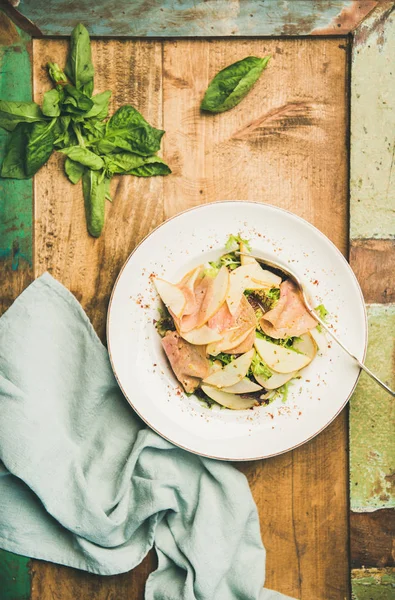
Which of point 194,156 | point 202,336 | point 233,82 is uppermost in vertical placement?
point 233,82

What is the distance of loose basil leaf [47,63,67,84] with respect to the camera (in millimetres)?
1717

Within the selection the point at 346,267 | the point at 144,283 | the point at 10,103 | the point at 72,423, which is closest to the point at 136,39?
the point at 10,103

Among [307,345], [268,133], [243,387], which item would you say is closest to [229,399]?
[243,387]

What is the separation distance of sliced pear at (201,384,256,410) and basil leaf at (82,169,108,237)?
63 cm

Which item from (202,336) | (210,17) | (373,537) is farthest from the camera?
(373,537)

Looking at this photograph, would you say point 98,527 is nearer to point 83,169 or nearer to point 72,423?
point 72,423

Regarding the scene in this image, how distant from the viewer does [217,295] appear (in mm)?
1652

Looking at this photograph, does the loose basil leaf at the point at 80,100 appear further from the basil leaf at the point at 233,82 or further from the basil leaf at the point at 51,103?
the basil leaf at the point at 233,82

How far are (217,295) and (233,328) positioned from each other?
4.5 inches

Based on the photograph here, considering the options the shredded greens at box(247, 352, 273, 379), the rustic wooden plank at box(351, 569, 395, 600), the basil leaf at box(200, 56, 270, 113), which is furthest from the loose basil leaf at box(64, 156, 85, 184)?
the rustic wooden plank at box(351, 569, 395, 600)

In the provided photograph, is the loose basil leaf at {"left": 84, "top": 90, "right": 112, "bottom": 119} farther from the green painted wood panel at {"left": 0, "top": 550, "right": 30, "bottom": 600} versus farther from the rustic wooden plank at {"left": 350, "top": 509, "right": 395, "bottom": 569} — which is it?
the rustic wooden plank at {"left": 350, "top": 509, "right": 395, "bottom": 569}

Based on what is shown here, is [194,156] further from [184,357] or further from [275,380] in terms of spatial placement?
[275,380]

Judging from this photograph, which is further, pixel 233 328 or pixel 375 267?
pixel 375 267

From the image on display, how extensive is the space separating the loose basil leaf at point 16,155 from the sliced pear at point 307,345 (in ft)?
3.42
